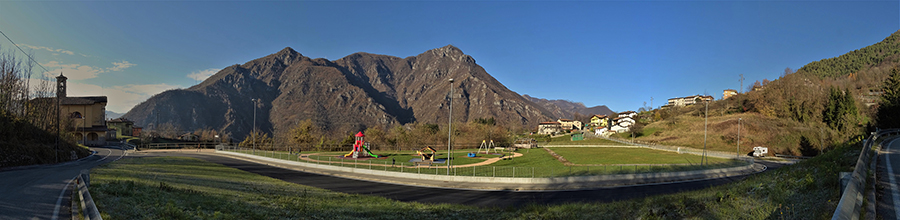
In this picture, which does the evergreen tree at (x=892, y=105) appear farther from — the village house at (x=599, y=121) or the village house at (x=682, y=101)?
the village house at (x=682, y=101)

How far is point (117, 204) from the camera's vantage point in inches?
348

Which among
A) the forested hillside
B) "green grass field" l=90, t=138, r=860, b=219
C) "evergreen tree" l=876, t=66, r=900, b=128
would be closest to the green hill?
"green grass field" l=90, t=138, r=860, b=219

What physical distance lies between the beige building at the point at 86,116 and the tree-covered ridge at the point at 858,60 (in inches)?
7462

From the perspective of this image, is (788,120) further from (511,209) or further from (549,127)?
(511,209)

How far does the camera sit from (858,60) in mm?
130000

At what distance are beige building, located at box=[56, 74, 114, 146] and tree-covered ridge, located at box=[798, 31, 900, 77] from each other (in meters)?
190

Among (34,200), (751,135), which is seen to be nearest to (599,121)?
(751,135)

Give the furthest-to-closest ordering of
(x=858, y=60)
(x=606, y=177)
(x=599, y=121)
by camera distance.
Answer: (x=599, y=121)
(x=858, y=60)
(x=606, y=177)

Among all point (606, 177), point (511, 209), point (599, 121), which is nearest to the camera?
point (511, 209)

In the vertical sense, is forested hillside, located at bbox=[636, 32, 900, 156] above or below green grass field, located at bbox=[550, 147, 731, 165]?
above

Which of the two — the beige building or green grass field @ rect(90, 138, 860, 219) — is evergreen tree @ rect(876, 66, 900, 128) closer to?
green grass field @ rect(90, 138, 860, 219)

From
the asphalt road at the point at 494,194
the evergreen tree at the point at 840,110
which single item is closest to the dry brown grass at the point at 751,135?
the evergreen tree at the point at 840,110

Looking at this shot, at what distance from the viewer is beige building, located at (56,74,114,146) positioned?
59375 millimetres

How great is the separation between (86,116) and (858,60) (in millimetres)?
226636
